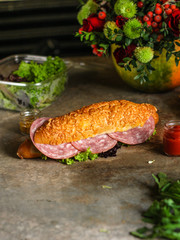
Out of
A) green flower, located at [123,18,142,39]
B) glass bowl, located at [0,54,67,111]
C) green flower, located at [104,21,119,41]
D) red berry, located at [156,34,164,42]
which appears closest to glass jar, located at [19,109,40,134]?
glass bowl, located at [0,54,67,111]

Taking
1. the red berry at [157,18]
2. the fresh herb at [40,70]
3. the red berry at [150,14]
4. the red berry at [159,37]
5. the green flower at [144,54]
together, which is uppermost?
the red berry at [150,14]

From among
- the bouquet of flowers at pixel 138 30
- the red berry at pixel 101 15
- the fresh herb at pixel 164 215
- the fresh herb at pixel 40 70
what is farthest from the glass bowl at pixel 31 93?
the fresh herb at pixel 164 215

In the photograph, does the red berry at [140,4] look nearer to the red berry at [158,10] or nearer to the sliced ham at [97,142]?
the red berry at [158,10]

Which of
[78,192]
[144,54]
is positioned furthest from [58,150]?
[144,54]

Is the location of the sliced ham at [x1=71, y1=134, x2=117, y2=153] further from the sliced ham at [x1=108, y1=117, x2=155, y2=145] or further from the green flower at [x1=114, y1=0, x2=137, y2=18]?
the green flower at [x1=114, y1=0, x2=137, y2=18]

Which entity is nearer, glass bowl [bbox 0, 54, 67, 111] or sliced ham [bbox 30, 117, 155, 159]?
sliced ham [bbox 30, 117, 155, 159]
